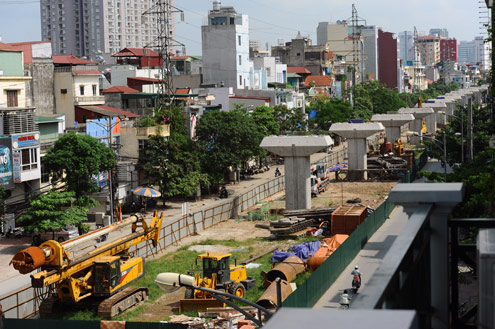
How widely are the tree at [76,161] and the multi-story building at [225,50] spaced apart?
A: 208ft

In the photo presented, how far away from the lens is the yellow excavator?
30.5 metres

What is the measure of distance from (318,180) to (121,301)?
133 ft

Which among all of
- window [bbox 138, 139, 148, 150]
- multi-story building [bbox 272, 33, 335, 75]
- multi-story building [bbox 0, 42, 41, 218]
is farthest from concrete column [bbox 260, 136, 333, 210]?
multi-story building [bbox 272, 33, 335, 75]

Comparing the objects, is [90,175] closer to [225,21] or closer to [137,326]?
[137,326]

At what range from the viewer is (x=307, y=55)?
160500 mm

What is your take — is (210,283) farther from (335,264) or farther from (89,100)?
(89,100)

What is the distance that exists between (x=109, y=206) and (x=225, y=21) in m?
68.8

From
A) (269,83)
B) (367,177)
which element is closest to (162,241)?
(367,177)

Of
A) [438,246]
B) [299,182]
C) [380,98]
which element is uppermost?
[380,98]

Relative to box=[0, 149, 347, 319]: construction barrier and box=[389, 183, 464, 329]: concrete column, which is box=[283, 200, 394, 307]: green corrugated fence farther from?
box=[389, 183, 464, 329]: concrete column

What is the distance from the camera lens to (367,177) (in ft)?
260

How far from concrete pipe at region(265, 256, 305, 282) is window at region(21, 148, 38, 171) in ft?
72.8

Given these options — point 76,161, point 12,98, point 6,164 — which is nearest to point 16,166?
point 6,164

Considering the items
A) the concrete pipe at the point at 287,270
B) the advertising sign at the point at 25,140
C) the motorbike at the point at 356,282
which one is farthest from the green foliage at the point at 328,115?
the motorbike at the point at 356,282
